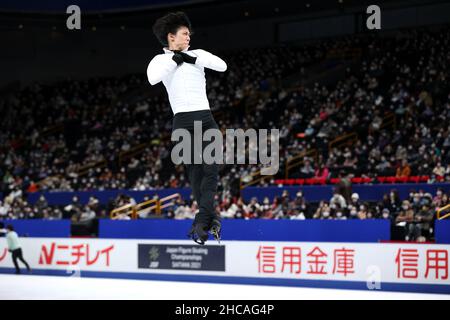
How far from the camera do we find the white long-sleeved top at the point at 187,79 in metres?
7.80

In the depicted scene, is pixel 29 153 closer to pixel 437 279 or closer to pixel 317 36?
pixel 317 36

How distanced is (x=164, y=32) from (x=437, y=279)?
38.6ft

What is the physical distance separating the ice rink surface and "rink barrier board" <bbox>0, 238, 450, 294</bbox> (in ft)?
1.44

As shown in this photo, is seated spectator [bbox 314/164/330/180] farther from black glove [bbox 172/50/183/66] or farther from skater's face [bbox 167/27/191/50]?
black glove [bbox 172/50/183/66]

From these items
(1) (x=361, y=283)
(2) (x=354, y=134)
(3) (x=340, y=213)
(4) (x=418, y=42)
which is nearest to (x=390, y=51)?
(4) (x=418, y=42)

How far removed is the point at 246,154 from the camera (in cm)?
2691

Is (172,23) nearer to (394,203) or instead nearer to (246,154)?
(394,203)

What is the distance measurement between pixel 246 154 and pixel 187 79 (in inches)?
751

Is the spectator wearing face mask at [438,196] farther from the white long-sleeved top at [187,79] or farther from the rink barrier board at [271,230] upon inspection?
the white long-sleeved top at [187,79]

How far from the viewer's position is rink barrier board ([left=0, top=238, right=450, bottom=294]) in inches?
709

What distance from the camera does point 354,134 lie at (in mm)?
27531

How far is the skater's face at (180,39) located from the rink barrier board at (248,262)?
1123 cm

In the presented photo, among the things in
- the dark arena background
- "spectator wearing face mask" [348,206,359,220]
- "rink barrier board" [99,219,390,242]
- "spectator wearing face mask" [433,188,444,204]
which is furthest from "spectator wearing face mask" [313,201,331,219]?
"spectator wearing face mask" [433,188,444,204]

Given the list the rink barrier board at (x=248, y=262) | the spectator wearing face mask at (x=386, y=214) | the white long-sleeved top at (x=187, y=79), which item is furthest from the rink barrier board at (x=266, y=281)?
the white long-sleeved top at (x=187, y=79)
